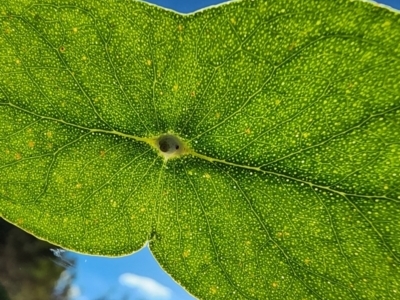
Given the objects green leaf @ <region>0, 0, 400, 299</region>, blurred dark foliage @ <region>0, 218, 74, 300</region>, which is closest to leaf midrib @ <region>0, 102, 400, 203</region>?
green leaf @ <region>0, 0, 400, 299</region>

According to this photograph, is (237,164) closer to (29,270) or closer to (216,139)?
→ (216,139)

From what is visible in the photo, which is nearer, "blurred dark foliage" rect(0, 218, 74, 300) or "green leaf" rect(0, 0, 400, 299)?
"green leaf" rect(0, 0, 400, 299)

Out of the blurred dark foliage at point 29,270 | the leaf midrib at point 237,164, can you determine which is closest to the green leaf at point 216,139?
the leaf midrib at point 237,164

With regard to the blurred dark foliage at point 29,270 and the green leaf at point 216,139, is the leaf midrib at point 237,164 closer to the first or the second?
the green leaf at point 216,139

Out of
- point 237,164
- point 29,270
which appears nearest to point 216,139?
point 237,164

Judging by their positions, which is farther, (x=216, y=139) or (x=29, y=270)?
(x=29, y=270)

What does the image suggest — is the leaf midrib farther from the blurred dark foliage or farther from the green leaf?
the blurred dark foliage

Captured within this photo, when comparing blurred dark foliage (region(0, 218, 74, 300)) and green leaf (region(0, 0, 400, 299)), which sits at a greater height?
blurred dark foliage (region(0, 218, 74, 300))

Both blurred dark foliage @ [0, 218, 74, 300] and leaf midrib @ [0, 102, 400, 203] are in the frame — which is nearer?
leaf midrib @ [0, 102, 400, 203]
